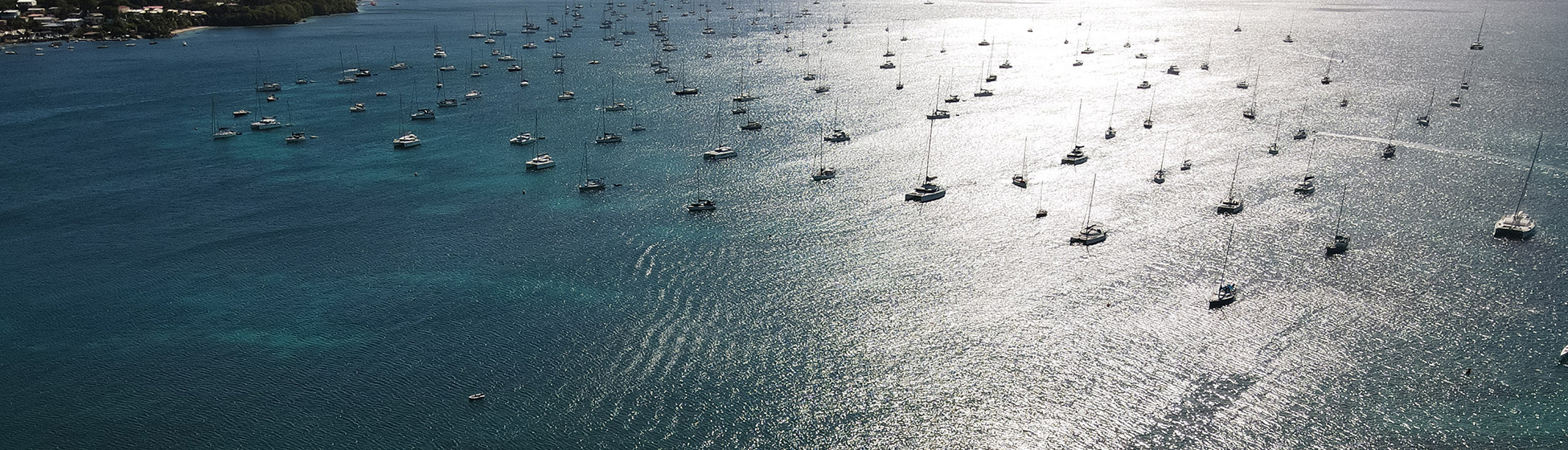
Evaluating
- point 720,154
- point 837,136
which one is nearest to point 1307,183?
point 837,136

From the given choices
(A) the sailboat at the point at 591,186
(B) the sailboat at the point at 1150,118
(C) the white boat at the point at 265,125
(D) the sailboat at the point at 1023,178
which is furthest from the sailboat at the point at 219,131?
(B) the sailboat at the point at 1150,118

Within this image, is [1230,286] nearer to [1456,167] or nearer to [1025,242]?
[1025,242]

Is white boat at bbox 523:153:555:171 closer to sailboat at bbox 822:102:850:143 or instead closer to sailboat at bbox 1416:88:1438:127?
sailboat at bbox 822:102:850:143

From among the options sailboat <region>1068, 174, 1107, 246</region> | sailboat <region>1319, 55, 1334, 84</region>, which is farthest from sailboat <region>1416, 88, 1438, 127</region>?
sailboat <region>1068, 174, 1107, 246</region>

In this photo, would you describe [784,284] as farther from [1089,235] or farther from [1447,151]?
[1447,151]

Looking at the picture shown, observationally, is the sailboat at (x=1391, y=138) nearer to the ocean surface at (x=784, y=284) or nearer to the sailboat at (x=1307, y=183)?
the ocean surface at (x=784, y=284)

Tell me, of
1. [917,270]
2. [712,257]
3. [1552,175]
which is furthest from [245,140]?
[1552,175]

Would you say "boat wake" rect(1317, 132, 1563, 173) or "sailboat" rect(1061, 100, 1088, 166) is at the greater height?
"boat wake" rect(1317, 132, 1563, 173)
